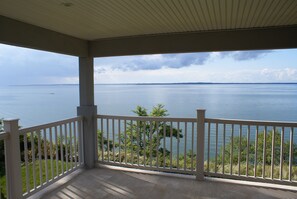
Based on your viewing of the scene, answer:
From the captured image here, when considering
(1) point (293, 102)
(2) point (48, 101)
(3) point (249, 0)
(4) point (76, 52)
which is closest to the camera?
(3) point (249, 0)

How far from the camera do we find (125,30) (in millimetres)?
3379

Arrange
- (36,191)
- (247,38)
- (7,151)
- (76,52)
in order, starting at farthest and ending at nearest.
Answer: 1. (76,52)
2. (247,38)
3. (36,191)
4. (7,151)

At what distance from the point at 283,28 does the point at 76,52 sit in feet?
10.6

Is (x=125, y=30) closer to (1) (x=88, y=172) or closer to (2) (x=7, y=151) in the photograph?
(2) (x=7, y=151)

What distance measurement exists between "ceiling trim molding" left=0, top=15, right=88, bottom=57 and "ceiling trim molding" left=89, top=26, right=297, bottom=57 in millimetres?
393

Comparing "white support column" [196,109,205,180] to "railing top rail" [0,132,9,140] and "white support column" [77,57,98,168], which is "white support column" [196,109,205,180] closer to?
"white support column" [77,57,98,168]

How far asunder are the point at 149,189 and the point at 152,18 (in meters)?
2.39

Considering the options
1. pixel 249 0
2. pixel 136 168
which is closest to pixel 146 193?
pixel 136 168

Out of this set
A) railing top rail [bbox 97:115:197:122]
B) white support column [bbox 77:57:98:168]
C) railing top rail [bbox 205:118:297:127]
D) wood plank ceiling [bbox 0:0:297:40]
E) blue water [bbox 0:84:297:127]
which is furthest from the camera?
blue water [bbox 0:84:297:127]

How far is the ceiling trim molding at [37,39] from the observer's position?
2.63 meters

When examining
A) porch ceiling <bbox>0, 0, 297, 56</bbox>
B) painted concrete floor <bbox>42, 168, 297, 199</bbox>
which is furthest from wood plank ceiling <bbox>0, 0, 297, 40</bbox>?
painted concrete floor <bbox>42, 168, 297, 199</bbox>

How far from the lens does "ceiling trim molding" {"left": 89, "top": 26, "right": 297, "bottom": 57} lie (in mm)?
3228

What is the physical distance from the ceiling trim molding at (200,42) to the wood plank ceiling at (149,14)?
13cm

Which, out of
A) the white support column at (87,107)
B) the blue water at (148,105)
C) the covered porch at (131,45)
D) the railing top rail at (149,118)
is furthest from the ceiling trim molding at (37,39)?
the blue water at (148,105)
